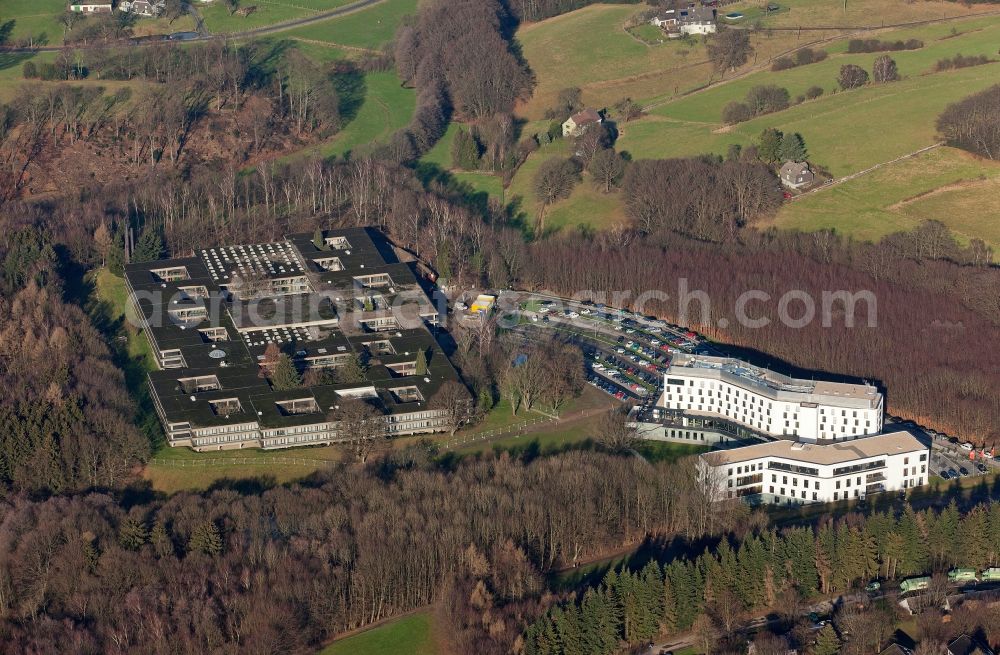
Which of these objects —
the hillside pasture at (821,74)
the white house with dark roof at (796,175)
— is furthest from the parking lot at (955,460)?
the hillside pasture at (821,74)

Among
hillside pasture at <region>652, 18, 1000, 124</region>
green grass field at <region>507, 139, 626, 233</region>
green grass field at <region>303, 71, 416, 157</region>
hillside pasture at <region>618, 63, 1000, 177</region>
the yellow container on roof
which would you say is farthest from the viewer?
green grass field at <region>303, 71, 416, 157</region>

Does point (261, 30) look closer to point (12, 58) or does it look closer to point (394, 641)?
point (12, 58)

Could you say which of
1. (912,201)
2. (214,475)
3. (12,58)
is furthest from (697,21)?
(214,475)

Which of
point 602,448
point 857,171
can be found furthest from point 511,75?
point 602,448

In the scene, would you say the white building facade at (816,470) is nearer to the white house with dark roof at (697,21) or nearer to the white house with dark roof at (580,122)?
the white house with dark roof at (580,122)

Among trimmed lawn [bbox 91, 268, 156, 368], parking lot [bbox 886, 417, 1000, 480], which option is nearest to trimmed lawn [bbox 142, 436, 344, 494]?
trimmed lawn [bbox 91, 268, 156, 368]

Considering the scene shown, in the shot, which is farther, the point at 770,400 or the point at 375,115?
the point at 375,115

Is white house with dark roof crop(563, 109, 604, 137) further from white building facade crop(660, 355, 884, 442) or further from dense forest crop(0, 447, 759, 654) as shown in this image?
dense forest crop(0, 447, 759, 654)
